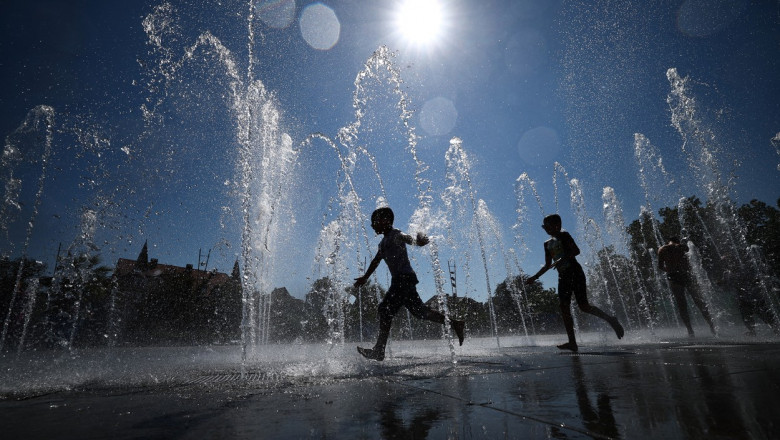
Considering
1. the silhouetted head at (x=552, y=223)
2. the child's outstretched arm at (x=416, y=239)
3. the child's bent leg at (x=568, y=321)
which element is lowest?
the child's bent leg at (x=568, y=321)

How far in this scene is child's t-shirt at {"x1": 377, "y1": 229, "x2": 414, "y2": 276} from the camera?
4.37 m

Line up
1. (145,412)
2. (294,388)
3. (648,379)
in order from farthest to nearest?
(294,388)
(648,379)
(145,412)

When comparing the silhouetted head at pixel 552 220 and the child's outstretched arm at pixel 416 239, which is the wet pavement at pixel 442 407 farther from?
the silhouetted head at pixel 552 220

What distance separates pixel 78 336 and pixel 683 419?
35.2 m

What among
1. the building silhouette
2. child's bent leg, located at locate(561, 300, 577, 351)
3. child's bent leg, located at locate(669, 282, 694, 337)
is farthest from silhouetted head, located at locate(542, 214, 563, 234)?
the building silhouette

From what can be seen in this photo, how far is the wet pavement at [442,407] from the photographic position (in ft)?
3.84

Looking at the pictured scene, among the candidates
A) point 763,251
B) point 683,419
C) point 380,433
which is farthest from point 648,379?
point 763,251

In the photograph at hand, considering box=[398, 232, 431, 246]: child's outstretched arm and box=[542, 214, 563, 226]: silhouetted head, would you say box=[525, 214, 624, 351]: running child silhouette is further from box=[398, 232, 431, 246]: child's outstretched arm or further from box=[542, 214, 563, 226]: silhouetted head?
box=[398, 232, 431, 246]: child's outstretched arm

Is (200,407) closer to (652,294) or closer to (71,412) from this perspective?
(71,412)

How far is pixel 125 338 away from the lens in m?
29.0

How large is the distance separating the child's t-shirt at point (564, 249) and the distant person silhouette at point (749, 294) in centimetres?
454

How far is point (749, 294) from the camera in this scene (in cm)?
662

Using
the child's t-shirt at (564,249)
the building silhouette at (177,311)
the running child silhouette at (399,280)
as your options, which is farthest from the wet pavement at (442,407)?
the building silhouette at (177,311)

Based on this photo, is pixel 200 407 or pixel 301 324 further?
pixel 301 324
